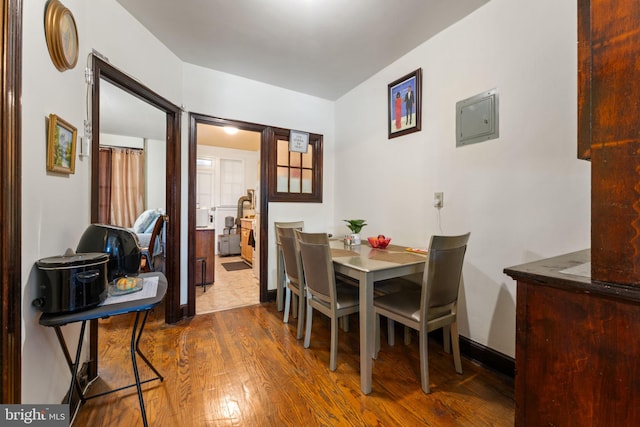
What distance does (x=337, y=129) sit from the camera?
3.38m

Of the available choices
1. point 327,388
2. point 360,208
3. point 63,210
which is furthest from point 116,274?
point 360,208

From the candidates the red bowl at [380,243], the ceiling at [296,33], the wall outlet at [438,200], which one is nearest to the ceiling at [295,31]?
the ceiling at [296,33]

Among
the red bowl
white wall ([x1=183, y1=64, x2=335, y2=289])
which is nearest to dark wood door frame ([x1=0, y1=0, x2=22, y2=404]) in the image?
white wall ([x1=183, y1=64, x2=335, y2=289])

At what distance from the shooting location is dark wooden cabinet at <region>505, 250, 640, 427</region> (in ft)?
1.97

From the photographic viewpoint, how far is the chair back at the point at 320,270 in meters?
1.72

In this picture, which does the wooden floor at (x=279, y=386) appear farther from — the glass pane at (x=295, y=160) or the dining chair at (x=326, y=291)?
the glass pane at (x=295, y=160)

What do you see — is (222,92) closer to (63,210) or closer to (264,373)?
(63,210)

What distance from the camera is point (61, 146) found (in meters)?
1.22

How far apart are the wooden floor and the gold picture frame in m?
1.82

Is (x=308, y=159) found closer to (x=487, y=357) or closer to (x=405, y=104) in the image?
(x=405, y=104)

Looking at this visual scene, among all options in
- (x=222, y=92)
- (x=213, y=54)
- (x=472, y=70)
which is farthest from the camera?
(x=222, y=92)

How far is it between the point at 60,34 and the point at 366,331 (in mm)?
2174

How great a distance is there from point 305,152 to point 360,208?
1025 millimetres

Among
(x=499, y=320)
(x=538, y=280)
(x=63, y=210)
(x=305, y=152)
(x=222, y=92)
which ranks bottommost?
(x=499, y=320)
